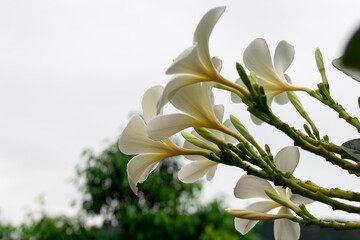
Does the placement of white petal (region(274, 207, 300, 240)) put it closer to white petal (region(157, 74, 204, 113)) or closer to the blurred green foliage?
white petal (region(157, 74, 204, 113))

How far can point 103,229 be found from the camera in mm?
6219

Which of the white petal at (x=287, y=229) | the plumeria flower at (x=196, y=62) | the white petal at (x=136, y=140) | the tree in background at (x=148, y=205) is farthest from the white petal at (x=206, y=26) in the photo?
the tree in background at (x=148, y=205)

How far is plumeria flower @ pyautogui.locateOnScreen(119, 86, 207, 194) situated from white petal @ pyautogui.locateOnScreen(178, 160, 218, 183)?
3 cm

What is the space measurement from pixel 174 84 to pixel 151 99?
0.30 ft

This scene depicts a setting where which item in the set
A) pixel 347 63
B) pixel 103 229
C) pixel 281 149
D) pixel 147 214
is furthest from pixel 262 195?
pixel 103 229

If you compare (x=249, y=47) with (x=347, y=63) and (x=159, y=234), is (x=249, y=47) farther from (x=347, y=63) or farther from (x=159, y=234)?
(x=159, y=234)

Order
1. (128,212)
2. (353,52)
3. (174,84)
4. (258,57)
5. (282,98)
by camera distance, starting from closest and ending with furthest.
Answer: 1. (353,52)
2. (174,84)
3. (258,57)
4. (282,98)
5. (128,212)

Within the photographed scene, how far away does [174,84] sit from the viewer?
1.06ft

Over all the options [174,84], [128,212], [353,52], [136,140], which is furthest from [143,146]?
[128,212]

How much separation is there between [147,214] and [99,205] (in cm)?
78

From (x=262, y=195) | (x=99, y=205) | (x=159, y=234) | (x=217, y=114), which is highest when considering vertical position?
(x=217, y=114)

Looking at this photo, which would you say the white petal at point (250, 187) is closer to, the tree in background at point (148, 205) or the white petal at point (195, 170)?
the white petal at point (195, 170)

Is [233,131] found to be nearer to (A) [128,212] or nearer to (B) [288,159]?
(B) [288,159]

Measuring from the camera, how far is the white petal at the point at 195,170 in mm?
446
